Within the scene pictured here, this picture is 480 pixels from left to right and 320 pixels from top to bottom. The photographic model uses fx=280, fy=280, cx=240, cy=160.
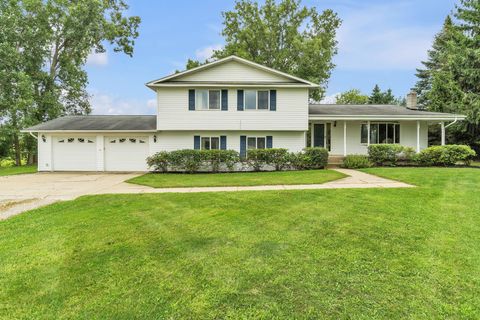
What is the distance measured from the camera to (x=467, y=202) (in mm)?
6738

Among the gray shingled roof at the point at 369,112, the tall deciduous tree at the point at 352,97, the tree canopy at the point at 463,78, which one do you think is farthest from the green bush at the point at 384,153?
the tall deciduous tree at the point at 352,97

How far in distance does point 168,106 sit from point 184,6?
6.71 m

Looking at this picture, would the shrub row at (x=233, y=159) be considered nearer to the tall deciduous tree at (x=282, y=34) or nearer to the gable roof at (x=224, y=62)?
the gable roof at (x=224, y=62)

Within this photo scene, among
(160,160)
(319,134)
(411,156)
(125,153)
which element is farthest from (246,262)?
(319,134)

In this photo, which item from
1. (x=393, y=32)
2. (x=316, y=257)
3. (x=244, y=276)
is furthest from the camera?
(x=393, y=32)

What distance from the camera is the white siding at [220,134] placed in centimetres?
1672

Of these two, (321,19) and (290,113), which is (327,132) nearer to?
(290,113)

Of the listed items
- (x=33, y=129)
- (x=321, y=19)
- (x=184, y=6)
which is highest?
(x=321, y=19)

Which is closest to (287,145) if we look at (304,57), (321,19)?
(304,57)

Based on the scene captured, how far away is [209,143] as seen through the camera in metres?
16.8

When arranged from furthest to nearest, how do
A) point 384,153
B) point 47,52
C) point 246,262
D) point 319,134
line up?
1. point 47,52
2. point 319,134
3. point 384,153
4. point 246,262

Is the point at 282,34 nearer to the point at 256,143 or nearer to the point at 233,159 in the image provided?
the point at 256,143

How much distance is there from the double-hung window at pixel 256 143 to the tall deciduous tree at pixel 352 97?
3181 cm

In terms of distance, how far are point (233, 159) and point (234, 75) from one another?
515cm
